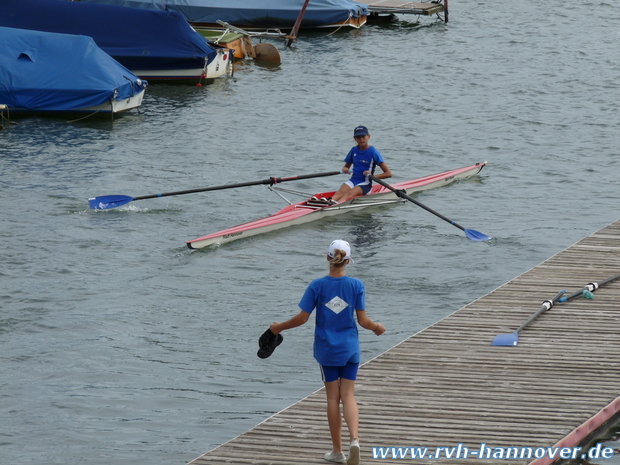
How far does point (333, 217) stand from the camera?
18469 mm

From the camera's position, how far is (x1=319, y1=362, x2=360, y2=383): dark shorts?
7.84 meters

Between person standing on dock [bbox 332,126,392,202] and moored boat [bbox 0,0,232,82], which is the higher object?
moored boat [bbox 0,0,232,82]

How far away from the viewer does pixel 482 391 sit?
31.6 ft

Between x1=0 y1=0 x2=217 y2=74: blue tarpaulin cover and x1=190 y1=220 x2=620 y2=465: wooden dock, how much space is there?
67.5ft

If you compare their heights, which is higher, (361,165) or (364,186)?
(361,165)

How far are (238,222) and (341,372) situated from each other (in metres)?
10.9

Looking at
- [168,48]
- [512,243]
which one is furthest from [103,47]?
[512,243]

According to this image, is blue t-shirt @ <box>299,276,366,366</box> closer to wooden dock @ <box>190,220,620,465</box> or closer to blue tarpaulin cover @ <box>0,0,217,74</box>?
wooden dock @ <box>190,220,620,465</box>

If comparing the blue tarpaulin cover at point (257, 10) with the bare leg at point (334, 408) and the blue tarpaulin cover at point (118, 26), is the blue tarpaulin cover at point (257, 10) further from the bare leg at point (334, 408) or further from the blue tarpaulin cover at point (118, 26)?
the bare leg at point (334, 408)

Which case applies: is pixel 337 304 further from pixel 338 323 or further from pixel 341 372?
pixel 341 372

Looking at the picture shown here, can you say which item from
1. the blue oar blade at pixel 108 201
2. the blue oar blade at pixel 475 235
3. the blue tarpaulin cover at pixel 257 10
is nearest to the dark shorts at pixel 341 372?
the blue oar blade at pixel 475 235

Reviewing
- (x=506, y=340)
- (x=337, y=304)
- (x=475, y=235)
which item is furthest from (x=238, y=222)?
(x=337, y=304)

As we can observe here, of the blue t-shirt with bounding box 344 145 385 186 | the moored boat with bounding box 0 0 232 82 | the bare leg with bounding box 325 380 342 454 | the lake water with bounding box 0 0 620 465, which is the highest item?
the moored boat with bounding box 0 0 232 82

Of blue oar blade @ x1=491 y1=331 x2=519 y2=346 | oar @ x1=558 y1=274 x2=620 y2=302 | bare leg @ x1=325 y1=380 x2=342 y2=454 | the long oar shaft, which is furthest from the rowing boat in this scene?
bare leg @ x1=325 y1=380 x2=342 y2=454
